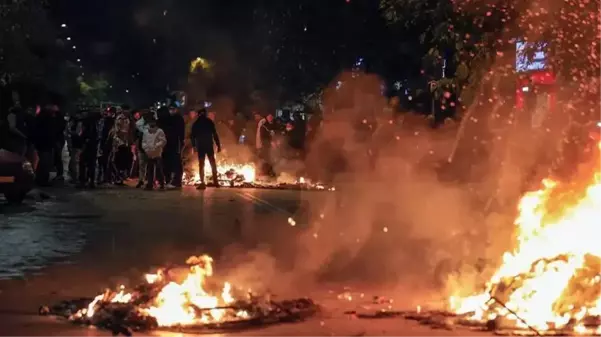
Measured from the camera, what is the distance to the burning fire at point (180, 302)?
7930mm

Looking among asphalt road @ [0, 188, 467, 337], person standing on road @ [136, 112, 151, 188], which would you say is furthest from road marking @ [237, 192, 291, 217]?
person standing on road @ [136, 112, 151, 188]

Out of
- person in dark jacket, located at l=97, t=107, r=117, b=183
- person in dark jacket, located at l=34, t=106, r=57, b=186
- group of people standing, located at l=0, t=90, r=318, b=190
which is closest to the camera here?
person in dark jacket, located at l=34, t=106, r=57, b=186

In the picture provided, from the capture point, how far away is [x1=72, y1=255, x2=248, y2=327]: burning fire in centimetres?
793

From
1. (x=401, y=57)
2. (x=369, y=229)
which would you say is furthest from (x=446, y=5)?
(x=401, y=57)

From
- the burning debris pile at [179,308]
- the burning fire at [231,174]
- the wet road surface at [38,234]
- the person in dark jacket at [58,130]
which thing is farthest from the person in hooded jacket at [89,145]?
the burning debris pile at [179,308]

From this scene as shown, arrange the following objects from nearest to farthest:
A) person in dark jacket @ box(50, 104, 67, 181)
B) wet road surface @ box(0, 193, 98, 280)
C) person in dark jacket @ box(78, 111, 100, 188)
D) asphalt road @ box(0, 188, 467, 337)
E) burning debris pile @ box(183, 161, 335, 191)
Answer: asphalt road @ box(0, 188, 467, 337) < wet road surface @ box(0, 193, 98, 280) < person in dark jacket @ box(78, 111, 100, 188) < person in dark jacket @ box(50, 104, 67, 181) < burning debris pile @ box(183, 161, 335, 191)

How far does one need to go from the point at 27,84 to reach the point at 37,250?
1022 inches

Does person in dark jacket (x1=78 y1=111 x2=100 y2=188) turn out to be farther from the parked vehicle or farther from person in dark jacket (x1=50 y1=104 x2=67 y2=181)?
the parked vehicle

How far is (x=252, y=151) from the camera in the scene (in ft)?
86.6

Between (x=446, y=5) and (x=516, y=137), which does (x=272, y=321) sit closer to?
(x=446, y=5)

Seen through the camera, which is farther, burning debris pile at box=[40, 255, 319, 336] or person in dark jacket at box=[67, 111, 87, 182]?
person in dark jacket at box=[67, 111, 87, 182]

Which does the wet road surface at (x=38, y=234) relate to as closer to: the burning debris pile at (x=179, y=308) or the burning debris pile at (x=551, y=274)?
the burning debris pile at (x=179, y=308)

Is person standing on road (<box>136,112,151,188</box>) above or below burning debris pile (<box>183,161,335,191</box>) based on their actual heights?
above

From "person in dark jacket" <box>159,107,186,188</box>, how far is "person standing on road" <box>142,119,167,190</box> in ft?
0.77
